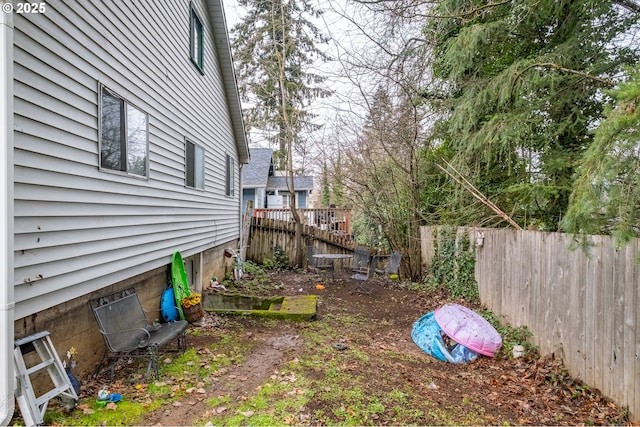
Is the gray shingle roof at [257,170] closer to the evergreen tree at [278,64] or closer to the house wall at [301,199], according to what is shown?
the house wall at [301,199]

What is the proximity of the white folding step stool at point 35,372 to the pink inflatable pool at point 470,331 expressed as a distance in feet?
14.4

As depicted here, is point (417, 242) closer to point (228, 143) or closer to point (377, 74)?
point (377, 74)

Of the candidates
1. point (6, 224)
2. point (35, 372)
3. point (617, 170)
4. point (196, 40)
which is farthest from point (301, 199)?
point (617, 170)

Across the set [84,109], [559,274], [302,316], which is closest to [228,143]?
[302,316]

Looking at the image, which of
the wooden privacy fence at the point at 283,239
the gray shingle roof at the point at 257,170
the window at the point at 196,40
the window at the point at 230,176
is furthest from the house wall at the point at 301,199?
the window at the point at 196,40

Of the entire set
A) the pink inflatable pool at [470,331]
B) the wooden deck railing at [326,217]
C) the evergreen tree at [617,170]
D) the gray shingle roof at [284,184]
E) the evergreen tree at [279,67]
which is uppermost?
the evergreen tree at [279,67]

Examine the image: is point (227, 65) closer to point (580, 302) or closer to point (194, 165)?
point (194, 165)

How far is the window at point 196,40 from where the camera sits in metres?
6.94

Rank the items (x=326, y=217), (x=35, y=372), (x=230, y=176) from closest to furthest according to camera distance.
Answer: (x=35, y=372)
(x=230, y=176)
(x=326, y=217)

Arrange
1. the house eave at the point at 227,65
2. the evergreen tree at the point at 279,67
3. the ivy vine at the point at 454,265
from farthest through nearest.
Answer: 1. the evergreen tree at the point at 279,67
2. the house eave at the point at 227,65
3. the ivy vine at the point at 454,265

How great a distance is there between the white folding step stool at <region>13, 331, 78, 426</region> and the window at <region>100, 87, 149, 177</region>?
1.90 m

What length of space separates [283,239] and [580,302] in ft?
29.4

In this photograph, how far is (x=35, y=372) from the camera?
8.93 ft

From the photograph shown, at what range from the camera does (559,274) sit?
4.27 metres
